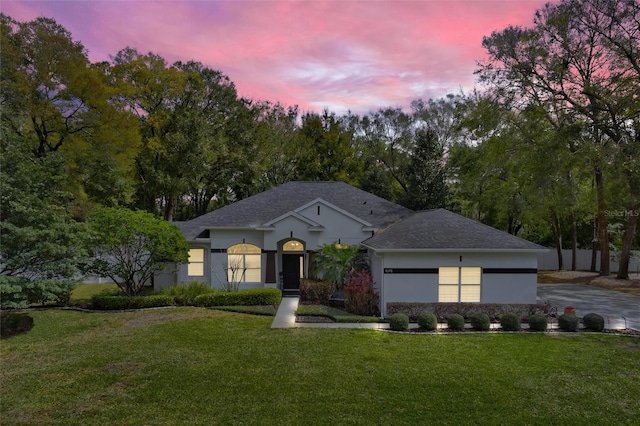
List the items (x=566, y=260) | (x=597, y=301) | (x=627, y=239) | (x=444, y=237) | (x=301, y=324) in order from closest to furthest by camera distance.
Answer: (x=301, y=324) → (x=444, y=237) → (x=597, y=301) → (x=627, y=239) → (x=566, y=260)

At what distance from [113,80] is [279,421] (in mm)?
32077

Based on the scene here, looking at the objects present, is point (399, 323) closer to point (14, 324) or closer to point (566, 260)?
point (14, 324)

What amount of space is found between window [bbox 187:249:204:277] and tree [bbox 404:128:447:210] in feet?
55.7

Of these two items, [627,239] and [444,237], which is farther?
[627,239]

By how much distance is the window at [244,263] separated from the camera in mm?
21922

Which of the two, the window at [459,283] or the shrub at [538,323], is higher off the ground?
the window at [459,283]

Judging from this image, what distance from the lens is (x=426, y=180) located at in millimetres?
31297

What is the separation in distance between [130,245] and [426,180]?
22.0m

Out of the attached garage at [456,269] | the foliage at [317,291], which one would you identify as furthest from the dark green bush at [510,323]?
the foliage at [317,291]

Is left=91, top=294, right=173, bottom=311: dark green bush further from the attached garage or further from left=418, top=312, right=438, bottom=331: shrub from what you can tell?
left=418, top=312, right=438, bottom=331: shrub

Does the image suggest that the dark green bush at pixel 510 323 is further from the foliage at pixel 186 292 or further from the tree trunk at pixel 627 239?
the tree trunk at pixel 627 239

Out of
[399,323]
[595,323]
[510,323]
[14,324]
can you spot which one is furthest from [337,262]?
[14,324]

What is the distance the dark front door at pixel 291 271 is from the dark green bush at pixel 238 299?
135 inches

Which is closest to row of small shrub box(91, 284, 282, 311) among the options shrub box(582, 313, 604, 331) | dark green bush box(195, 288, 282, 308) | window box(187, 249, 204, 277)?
dark green bush box(195, 288, 282, 308)
